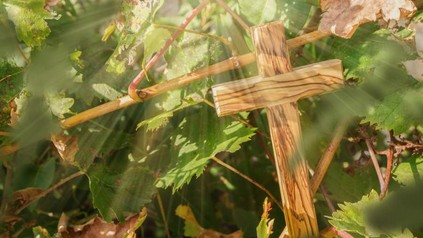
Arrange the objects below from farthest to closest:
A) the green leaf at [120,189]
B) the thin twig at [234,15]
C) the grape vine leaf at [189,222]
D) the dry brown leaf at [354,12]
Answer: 1. the grape vine leaf at [189,222]
2. the green leaf at [120,189]
3. the thin twig at [234,15]
4. the dry brown leaf at [354,12]

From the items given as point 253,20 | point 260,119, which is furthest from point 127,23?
point 260,119

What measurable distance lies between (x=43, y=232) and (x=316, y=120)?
58cm

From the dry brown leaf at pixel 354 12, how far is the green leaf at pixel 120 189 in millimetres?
449

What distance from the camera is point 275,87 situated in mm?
926

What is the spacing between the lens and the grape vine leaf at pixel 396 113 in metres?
0.93

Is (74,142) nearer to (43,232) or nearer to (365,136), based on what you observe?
(43,232)

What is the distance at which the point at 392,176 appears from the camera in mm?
1034

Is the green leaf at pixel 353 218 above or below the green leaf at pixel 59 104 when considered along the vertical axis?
below

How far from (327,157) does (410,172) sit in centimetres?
14

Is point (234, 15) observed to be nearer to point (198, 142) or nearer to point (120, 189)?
point (198, 142)

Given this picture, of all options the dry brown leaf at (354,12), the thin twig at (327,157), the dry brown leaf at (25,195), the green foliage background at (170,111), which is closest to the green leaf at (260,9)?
the green foliage background at (170,111)

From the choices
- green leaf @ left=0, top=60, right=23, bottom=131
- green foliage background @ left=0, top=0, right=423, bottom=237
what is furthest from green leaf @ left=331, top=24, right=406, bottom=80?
green leaf @ left=0, top=60, right=23, bottom=131

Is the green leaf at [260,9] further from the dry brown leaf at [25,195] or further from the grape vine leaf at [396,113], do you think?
the dry brown leaf at [25,195]

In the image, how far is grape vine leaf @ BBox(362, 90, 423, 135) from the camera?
932mm
